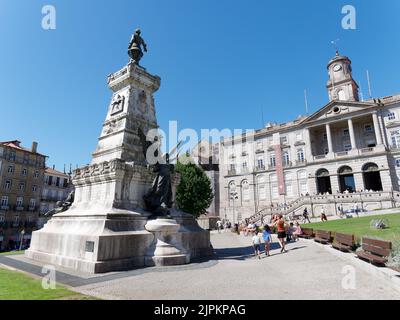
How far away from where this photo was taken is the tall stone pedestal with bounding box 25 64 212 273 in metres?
7.72

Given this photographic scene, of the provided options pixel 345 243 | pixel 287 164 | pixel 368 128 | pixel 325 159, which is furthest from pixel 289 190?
pixel 345 243

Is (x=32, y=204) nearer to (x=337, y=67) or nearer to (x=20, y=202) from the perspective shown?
(x=20, y=202)

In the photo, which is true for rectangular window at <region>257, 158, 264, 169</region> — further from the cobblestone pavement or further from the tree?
the cobblestone pavement

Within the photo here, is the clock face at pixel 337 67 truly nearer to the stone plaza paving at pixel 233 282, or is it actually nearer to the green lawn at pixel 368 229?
the green lawn at pixel 368 229

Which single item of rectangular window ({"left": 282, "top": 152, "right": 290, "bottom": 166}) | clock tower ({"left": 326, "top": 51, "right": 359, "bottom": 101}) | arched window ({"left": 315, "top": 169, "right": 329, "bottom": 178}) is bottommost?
arched window ({"left": 315, "top": 169, "right": 329, "bottom": 178})

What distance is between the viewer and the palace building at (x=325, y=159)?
1559 inches

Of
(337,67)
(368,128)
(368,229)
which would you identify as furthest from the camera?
(337,67)

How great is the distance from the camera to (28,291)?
5191mm

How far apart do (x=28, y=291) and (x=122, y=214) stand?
3.47 meters

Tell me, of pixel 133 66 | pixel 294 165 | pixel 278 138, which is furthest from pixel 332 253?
pixel 278 138

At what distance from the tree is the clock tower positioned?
34770mm

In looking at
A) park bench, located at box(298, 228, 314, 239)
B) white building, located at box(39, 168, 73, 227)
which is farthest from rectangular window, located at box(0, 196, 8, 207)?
park bench, located at box(298, 228, 314, 239)

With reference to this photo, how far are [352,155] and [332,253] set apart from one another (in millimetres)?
38983
